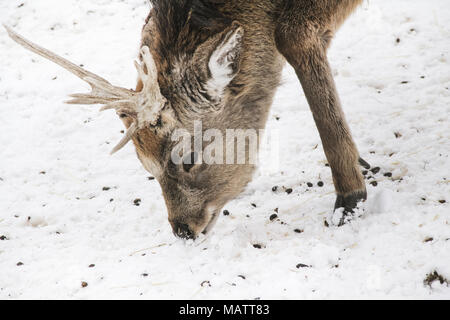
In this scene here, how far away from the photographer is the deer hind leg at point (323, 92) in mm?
3230

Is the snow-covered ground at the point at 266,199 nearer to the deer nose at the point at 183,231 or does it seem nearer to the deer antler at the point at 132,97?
the deer nose at the point at 183,231

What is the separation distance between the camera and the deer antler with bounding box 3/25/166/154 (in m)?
3.16

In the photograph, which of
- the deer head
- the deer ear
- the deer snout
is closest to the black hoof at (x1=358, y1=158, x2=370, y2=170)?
the deer head

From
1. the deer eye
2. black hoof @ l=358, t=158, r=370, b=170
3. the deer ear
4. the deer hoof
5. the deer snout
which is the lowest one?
the deer snout

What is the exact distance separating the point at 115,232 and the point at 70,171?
153cm

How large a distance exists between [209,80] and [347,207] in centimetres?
143

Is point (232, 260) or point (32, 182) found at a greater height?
point (232, 260)

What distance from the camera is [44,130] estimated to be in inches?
237

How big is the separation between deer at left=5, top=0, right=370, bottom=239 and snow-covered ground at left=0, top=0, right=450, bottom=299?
38 cm

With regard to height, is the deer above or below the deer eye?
above

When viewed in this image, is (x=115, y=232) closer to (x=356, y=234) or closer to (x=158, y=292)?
(x=158, y=292)

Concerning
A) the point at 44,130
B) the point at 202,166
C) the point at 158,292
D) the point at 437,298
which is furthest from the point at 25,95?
the point at 437,298
